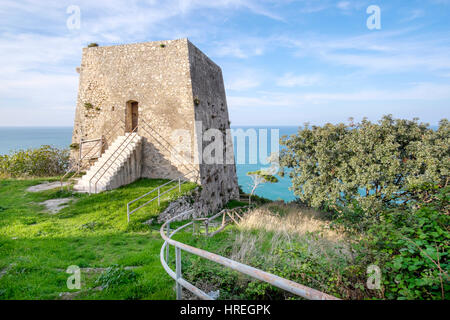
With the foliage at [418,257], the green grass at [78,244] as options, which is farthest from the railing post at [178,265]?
the foliage at [418,257]

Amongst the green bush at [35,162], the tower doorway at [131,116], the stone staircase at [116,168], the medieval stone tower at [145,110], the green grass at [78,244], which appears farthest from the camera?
the green bush at [35,162]

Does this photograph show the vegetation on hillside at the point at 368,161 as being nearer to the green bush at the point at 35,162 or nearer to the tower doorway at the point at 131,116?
the tower doorway at the point at 131,116

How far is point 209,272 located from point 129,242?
12.0 feet

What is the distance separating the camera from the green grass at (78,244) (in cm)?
397

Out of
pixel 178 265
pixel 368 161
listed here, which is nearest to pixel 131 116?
pixel 368 161

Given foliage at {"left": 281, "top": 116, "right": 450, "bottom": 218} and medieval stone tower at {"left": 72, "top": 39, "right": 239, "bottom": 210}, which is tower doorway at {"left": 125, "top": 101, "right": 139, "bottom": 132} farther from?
foliage at {"left": 281, "top": 116, "right": 450, "bottom": 218}

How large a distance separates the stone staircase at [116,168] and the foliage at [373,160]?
847 centimetres

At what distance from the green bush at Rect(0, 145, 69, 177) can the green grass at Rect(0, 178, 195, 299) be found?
4169 millimetres

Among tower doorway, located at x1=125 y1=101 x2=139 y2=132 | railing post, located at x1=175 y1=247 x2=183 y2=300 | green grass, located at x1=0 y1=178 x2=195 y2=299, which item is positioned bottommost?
green grass, located at x1=0 y1=178 x2=195 y2=299

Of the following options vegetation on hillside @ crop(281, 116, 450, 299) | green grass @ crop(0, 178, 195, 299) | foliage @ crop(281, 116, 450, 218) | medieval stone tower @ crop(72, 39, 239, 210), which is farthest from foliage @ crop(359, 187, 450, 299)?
medieval stone tower @ crop(72, 39, 239, 210)

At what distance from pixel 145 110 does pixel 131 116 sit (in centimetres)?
133

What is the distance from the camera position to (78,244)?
21.1 ft

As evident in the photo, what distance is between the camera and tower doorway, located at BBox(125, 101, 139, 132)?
557 inches

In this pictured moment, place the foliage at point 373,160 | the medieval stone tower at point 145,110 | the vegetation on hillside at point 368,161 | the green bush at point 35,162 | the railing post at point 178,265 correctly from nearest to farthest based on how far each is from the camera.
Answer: the railing post at point 178,265, the vegetation on hillside at point 368,161, the foliage at point 373,160, the medieval stone tower at point 145,110, the green bush at point 35,162
